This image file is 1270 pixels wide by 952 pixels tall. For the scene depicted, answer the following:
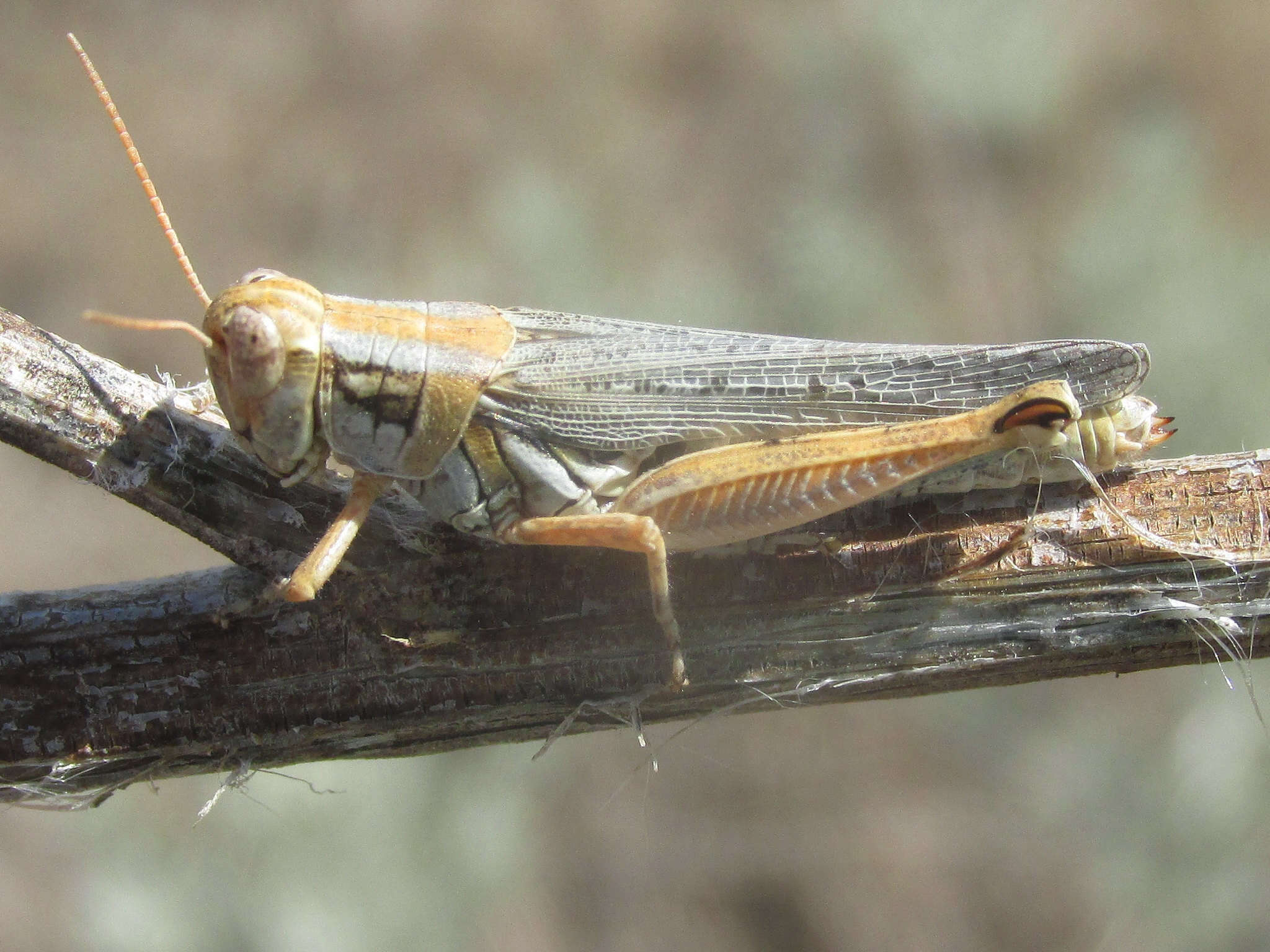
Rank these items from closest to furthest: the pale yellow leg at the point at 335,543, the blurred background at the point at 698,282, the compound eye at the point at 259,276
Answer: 1. the pale yellow leg at the point at 335,543
2. the compound eye at the point at 259,276
3. the blurred background at the point at 698,282

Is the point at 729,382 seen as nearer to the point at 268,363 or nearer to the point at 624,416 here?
the point at 624,416

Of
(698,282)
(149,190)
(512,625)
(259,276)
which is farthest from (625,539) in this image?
(698,282)

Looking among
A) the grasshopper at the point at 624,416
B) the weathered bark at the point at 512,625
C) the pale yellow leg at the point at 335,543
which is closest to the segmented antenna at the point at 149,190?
the grasshopper at the point at 624,416

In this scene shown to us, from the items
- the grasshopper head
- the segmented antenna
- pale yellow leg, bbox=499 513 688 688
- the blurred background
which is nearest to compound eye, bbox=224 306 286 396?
the grasshopper head

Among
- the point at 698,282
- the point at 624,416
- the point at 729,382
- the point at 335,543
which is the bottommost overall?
the point at 335,543

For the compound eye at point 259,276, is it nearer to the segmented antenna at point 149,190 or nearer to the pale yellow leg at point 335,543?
the segmented antenna at point 149,190

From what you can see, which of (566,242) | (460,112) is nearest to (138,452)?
(566,242)

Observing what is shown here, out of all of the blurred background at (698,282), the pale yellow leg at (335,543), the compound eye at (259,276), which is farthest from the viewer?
the blurred background at (698,282)

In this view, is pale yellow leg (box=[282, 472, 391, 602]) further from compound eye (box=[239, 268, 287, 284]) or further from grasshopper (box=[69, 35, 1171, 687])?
compound eye (box=[239, 268, 287, 284])

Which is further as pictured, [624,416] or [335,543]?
[624,416]
